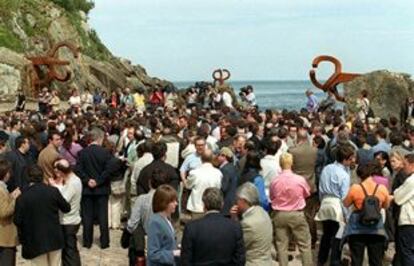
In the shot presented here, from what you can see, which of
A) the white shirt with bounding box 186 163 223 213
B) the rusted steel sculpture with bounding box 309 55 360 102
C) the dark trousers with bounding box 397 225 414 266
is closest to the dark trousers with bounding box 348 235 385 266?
the dark trousers with bounding box 397 225 414 266

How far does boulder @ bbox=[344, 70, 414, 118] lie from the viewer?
25078 millimetres

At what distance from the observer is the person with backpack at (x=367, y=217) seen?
29.6ft

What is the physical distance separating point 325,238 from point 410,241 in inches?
57.5

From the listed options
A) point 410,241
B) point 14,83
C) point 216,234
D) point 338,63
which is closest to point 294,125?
point 410,241

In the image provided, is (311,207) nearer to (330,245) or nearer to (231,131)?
(330,245)

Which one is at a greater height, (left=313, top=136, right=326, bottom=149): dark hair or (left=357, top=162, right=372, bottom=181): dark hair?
(left=313, top=136, right=326, bottom=149): dark hair

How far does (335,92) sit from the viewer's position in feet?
79.9

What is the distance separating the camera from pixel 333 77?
25.5m

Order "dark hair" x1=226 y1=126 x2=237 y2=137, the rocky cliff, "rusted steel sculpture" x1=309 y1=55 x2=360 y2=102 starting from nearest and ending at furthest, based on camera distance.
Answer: "dark hair" x1=226 y1=126 x2=237 y2=137
"rusted steel sculpture" x1=309 y1=55 x2=360 y2=102
the rocky cliff

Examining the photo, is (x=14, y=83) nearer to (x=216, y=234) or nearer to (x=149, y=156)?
(x=149, y=156)

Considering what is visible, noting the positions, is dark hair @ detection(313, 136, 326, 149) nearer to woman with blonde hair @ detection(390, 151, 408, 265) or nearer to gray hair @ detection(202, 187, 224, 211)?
woman with blonde hair @ detection(390, 151, 408, 265)

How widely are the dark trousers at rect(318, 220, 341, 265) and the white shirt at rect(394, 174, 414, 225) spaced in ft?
3.84

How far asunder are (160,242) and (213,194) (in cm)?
78

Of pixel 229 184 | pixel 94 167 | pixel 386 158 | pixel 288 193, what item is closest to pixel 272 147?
pixel 229 184
